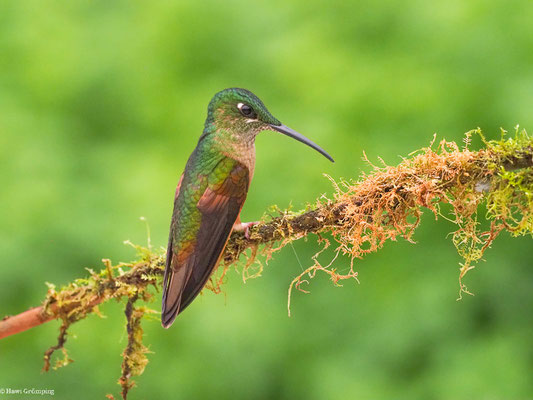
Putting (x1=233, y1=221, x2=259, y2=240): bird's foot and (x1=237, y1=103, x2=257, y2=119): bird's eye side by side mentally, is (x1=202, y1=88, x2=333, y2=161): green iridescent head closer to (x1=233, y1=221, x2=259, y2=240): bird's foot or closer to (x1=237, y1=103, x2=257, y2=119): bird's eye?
(x1=237, y1=103, x2=257, y2=119): bird's eye

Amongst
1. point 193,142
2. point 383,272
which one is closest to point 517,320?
point 383,272

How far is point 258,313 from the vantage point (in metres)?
4.76

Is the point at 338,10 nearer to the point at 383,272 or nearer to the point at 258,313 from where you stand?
the point at 383,272

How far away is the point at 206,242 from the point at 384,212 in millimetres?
676

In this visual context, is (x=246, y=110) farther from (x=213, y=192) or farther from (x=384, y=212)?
(x=384, y=212)

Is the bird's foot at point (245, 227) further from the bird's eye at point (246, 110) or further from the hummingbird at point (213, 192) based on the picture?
the bird's eye at point (246, 110)

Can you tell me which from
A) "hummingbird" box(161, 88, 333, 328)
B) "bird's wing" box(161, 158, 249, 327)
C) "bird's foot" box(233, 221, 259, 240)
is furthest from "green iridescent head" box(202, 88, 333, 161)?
"bird's foot" box(233, 221, 259, 240)

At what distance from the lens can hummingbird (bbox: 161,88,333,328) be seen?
2.66 meters

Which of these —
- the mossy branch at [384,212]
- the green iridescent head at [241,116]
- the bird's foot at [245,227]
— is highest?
the green iridescent head at [241,116]

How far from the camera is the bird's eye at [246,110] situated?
2.86 metres

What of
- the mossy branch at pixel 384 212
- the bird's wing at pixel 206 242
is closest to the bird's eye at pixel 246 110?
the bird's wing at pixel 206 242

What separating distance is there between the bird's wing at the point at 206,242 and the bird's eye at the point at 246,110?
0.19 meters

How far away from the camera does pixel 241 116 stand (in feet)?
9.42

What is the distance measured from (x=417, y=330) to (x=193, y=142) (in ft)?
7.01
